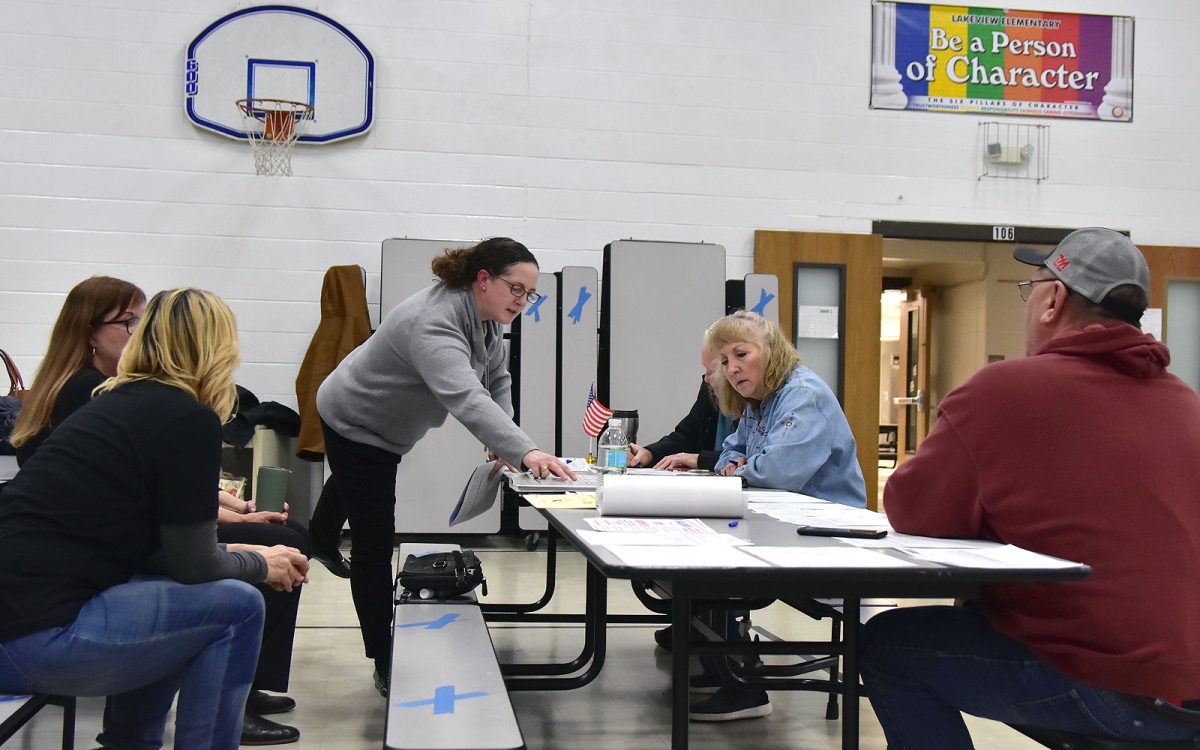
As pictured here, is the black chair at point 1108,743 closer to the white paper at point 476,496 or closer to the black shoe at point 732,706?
the black shoe at point 732,706

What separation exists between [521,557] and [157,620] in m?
3.83

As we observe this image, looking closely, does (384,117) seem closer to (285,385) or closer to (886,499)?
(285,385)

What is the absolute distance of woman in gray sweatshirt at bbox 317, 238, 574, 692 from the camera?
2842 millimetres

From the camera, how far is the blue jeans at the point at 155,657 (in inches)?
65.0

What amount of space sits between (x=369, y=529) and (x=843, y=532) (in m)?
1.59

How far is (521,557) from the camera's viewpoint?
18.1 ft

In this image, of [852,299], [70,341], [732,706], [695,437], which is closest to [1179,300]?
[852,299]

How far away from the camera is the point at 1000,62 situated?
6.84 m

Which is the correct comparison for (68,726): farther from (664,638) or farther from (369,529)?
(664,638)

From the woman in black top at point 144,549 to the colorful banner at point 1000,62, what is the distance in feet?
18.8

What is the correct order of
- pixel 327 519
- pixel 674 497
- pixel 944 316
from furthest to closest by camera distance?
pixel 944 316 → pixel 327 519 → pixel 674 497

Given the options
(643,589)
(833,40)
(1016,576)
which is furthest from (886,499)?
(833,40)

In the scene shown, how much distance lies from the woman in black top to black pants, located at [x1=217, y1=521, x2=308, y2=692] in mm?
605

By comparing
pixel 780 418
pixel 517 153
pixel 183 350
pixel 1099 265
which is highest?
pixel 517 153
